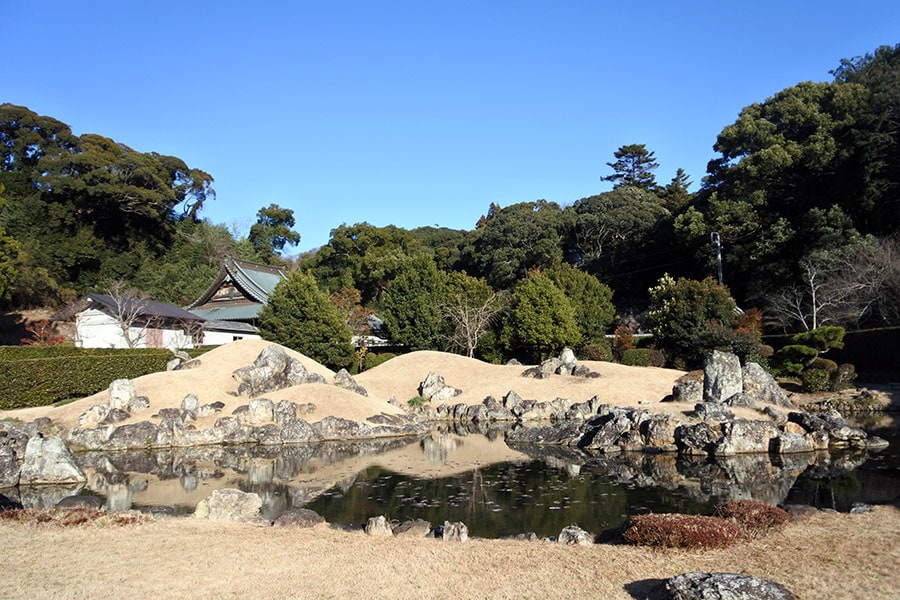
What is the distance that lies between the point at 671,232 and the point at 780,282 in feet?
37.5

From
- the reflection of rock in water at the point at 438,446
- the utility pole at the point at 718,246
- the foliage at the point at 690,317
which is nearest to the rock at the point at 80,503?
the reflection of rock in water at the point at 438,446

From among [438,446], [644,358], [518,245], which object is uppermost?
[518,245]

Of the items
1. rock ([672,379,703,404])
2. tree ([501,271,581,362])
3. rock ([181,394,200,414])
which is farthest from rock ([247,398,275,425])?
tree ([501,271,581,362])

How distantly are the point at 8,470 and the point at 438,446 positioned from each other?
11024mm

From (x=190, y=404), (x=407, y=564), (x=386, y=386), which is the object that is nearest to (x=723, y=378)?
(x=386, y=386)

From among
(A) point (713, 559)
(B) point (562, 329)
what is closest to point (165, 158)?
(B) point (562, 329)

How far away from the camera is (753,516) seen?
27.6 feet

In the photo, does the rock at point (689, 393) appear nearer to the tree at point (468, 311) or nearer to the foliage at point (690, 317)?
the foliage at point (690, 317)

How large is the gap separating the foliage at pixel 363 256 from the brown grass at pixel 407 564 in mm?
42801

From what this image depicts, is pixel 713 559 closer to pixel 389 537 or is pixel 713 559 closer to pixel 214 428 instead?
pixel 389 537

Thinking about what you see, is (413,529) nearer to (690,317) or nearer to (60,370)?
(60,370)

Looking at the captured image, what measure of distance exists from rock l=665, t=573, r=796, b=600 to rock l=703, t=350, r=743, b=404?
17001mm

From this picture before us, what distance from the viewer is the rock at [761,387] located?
21.6 m

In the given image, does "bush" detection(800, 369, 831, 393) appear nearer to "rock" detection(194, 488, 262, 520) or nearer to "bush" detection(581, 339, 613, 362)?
"bush" detection(581, 339, 613, 362)
